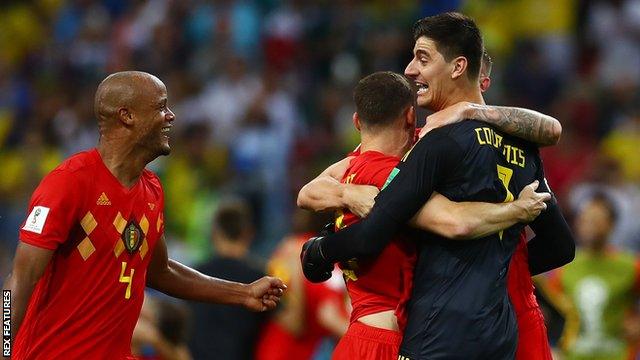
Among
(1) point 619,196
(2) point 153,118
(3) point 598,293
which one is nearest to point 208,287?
(2) point 153,118

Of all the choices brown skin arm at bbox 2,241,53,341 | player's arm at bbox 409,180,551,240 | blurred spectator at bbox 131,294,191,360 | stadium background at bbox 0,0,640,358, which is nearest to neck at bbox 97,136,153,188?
brown skin arm at bbox 2,241,53,341

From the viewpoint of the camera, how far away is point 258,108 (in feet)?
47.1

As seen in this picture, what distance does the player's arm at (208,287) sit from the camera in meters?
6.09

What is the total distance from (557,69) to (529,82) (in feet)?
1.39

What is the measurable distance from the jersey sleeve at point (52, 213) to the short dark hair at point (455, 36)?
1.69 meters

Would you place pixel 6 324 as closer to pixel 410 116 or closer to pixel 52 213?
pixel 52 213

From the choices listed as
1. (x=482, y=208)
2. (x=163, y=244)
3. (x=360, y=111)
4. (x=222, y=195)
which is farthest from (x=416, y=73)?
(x=222, y=195)

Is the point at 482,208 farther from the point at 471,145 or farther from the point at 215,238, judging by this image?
the point at 215,238

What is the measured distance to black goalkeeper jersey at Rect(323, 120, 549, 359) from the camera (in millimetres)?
5105

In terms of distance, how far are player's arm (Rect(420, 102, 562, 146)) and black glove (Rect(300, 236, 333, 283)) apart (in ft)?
2.31

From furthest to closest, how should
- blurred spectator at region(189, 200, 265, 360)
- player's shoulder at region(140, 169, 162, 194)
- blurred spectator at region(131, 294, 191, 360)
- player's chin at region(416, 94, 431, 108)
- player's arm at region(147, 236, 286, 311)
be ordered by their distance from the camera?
blurred spectator at region(189, 200, 265, 360), blurred spectator at region(131, 294, 191, 360), player's arm at region(147, 236, 286, 311), player's shoulder at region(140, 169, 162, 194), player's chin at region(416, 94, 431, 108)

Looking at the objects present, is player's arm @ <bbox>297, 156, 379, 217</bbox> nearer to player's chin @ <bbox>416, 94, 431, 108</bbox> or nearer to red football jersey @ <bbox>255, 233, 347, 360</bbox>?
player's chin @ <bbox>416, 94, 431, 108</bbox>

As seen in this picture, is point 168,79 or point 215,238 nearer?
point 215,238

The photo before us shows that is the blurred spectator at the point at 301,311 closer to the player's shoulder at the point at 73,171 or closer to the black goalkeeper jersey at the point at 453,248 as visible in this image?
the player's shoulder at the point at 73,171
